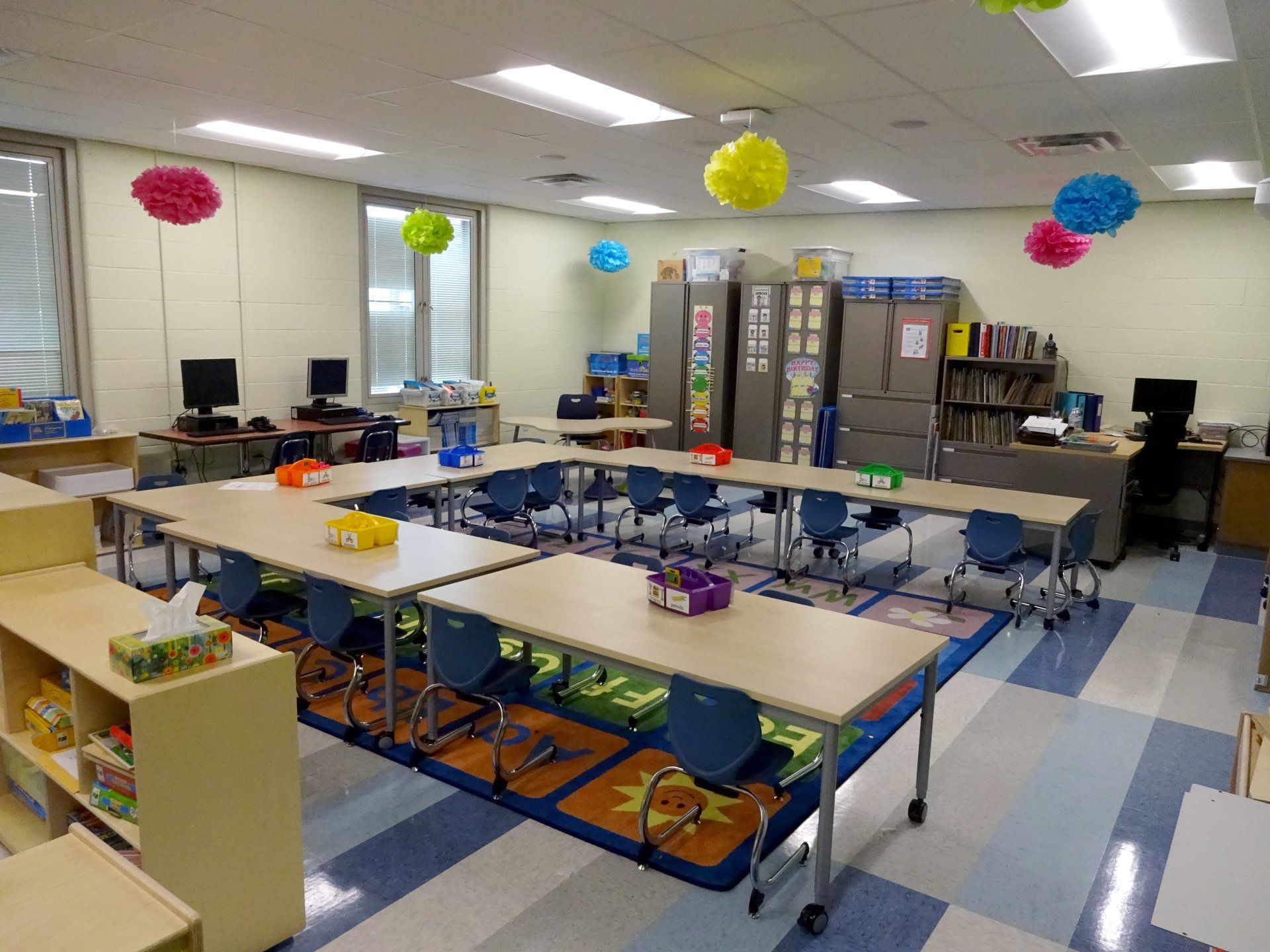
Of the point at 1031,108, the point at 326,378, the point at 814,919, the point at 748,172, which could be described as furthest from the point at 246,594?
the point at 1031,108

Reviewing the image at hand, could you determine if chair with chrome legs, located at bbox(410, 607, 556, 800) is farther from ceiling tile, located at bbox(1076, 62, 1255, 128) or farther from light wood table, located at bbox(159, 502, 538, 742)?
ceiling tile, located at bbox(1076, 62, 1255, 128)

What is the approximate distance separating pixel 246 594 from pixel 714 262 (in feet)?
23.7

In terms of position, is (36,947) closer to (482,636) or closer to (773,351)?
(482,636)

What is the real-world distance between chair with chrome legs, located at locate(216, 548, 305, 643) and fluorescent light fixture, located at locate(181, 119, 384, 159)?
340cm

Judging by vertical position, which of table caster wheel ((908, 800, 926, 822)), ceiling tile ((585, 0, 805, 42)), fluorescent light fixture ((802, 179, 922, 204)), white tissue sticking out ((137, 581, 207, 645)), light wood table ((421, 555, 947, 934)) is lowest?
table caster wheel ((908, 800, 926, 822))

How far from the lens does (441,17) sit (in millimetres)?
3637

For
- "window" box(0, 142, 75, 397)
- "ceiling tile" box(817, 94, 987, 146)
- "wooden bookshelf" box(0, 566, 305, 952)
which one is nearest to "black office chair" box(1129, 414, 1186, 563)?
"ceiling tile" box(817, 94, 987, 146)

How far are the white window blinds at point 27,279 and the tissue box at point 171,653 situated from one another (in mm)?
5505

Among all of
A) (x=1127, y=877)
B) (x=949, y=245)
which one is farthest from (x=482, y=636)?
(x=949, y=245)

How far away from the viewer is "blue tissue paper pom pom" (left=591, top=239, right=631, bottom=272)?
1034 centimetres

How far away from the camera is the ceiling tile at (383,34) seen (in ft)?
→ 11.7

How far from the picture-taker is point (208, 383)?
281 inches

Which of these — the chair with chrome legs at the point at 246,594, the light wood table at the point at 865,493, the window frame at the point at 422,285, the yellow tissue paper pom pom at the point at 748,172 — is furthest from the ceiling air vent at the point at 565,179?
the chair with chrome legs at the point at 246,594

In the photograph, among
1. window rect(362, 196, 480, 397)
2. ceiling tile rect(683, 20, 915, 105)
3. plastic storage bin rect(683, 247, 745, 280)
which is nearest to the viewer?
ceiling tile rect(683, 20, 915, 105)
